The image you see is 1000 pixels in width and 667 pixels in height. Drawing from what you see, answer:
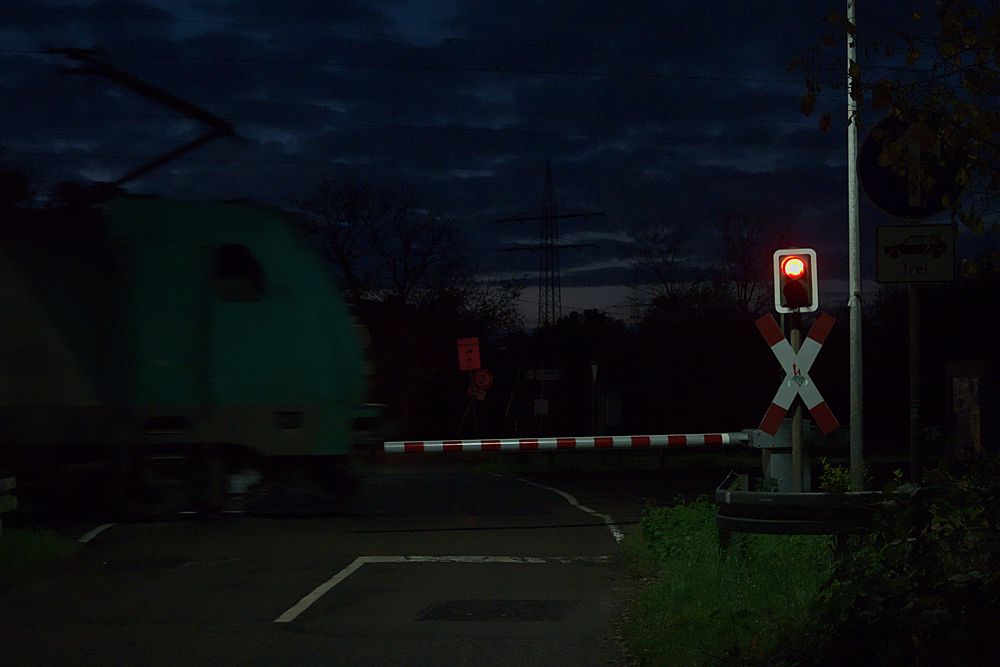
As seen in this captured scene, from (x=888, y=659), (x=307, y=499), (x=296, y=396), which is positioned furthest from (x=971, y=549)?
(x=307, y=499)

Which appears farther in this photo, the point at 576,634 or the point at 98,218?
the point at 98,218

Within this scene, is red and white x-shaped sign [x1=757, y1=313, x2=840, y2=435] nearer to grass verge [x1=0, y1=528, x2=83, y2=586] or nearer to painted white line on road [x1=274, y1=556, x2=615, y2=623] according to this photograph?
painted white line on road [x1=274, y1=556, x2=615, y2=623]

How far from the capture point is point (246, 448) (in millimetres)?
16703

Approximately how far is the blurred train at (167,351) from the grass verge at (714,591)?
196 inches

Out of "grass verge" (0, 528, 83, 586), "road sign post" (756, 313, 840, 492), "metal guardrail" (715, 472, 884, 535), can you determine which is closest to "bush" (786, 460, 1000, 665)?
"metal guardrail" (715, 472, 884, 535)

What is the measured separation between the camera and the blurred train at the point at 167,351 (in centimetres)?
1639

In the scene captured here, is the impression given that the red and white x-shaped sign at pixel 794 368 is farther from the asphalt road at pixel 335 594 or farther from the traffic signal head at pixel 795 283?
the asphalt road at pixel 335 594

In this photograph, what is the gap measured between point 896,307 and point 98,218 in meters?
54.4

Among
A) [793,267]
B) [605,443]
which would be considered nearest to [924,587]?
[793,267]

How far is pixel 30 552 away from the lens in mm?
13398

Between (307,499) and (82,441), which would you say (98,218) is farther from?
(307,499)

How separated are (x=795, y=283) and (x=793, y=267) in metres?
0.14


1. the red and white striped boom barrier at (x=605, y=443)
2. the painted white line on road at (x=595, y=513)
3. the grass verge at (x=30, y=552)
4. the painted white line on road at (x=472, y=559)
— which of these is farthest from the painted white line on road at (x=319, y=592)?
the red and white striped boom barrier at (x=605, y=443)

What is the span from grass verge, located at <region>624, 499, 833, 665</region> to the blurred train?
4.98m
